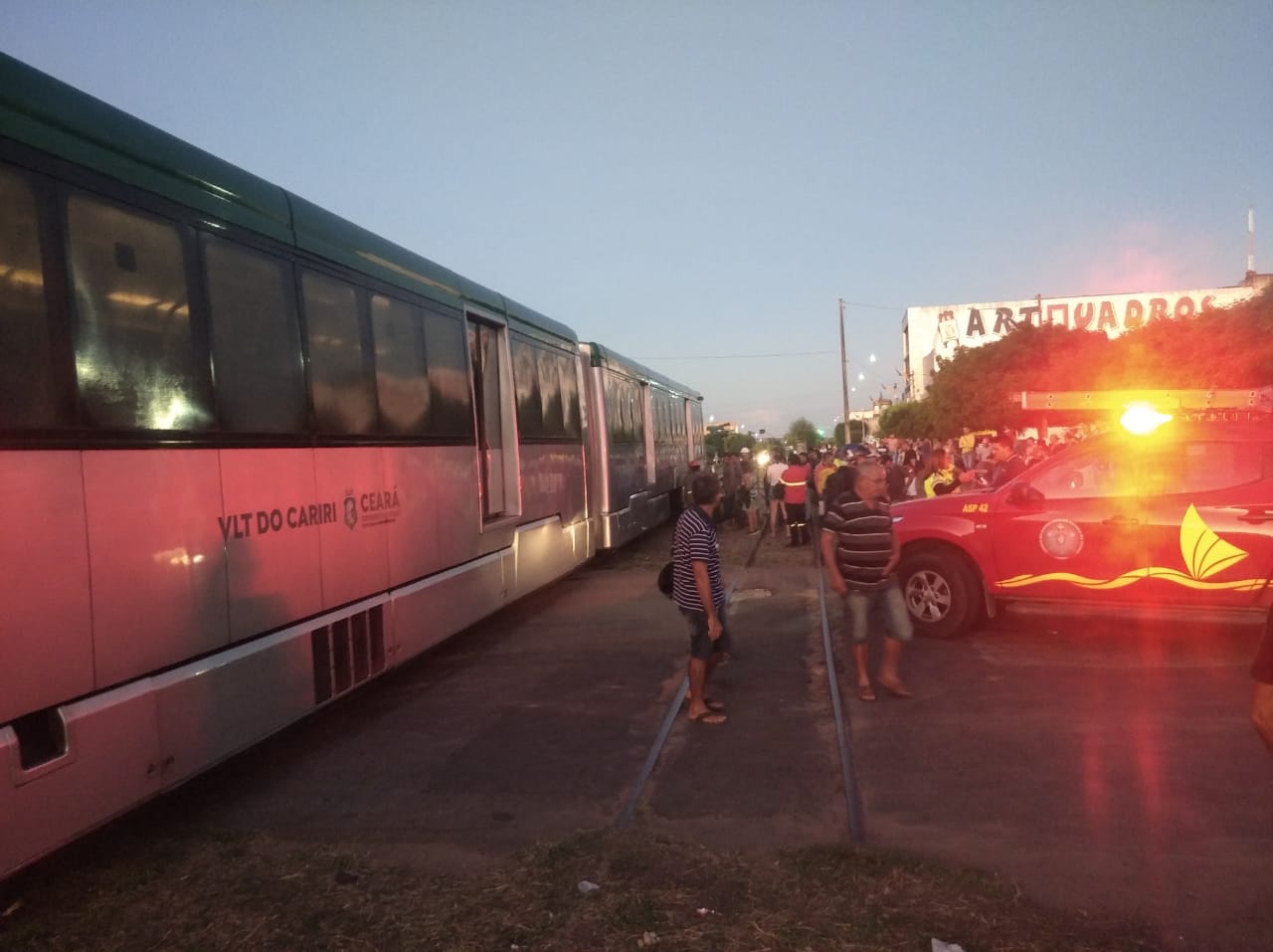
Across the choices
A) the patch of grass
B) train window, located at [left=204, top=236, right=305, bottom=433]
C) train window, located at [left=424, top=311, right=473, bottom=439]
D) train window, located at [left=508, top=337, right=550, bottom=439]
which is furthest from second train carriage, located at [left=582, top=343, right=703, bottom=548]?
the patch of grass

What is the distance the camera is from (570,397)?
13.1m

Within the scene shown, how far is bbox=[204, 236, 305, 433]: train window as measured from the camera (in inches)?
208

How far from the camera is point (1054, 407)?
13.4 meters

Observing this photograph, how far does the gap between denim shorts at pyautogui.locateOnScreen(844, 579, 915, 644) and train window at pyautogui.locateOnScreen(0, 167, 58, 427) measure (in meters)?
5.08

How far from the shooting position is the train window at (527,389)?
419 inches

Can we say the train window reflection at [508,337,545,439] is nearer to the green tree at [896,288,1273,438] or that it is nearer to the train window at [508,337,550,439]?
the train window at [508,337,550,439]

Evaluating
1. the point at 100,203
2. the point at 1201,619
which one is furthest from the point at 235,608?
the point at 1201,619

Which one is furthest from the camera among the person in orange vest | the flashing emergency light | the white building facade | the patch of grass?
the white building facade

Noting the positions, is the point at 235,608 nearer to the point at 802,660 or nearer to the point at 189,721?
the point at 189,721

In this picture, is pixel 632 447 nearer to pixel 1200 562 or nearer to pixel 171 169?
pixel 1200 562

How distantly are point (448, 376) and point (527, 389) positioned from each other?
262cm

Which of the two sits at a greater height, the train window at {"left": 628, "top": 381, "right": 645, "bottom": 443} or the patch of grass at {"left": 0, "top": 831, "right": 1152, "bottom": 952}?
the train window at {"left": 628, "top": 381, "right": 645, "bottom": 443}

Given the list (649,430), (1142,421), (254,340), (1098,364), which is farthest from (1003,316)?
(254,340)

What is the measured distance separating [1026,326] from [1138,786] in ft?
126
